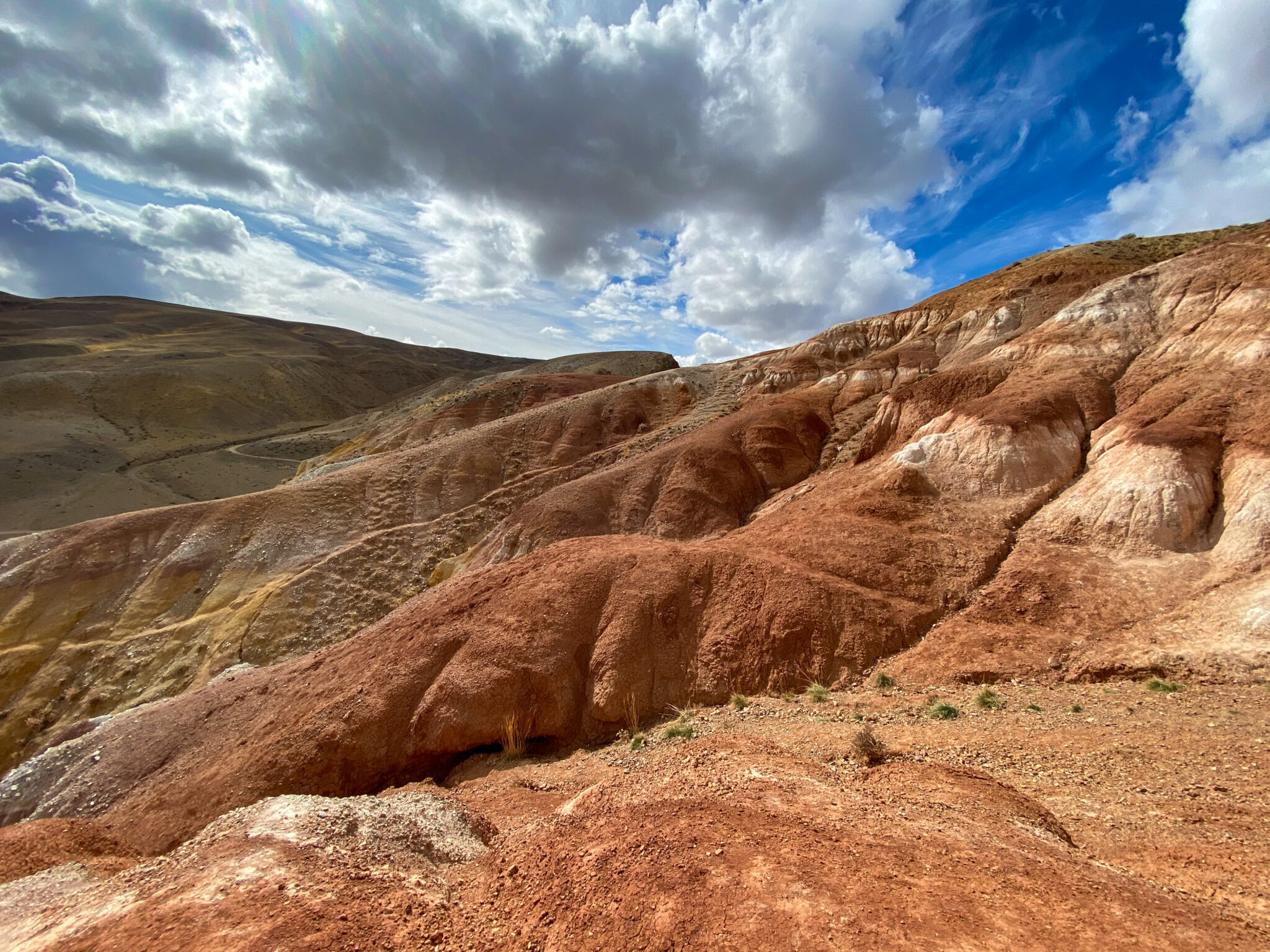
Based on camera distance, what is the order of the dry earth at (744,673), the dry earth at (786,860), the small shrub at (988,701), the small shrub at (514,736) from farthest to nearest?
1. the small shrub at (514,736)
2. the small shrub at (988,701)
3. the dry earth at (744,673)
4. the dry earth at (786,860)

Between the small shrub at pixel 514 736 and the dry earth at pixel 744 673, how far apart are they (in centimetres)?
9

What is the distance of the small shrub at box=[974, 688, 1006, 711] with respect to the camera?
10664mm

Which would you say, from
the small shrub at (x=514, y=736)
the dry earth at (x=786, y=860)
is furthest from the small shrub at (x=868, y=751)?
the small shrub at (x=514, y=736)

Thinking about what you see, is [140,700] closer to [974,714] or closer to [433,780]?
[433,780]

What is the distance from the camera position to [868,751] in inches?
350

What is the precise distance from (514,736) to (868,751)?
849 cm

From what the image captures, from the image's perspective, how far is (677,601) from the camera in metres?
15.7

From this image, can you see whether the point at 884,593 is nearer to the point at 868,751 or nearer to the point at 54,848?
the point at 868,751

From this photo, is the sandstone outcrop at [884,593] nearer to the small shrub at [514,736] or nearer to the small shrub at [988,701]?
the small shrub at [514,736]

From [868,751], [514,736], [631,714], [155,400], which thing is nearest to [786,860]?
[868,751]

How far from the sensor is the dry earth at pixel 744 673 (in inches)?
221

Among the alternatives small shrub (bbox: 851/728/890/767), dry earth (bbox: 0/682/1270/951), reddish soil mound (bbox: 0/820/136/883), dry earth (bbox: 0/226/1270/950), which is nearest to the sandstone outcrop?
dry earth (bbox: 0/226/1270/950)

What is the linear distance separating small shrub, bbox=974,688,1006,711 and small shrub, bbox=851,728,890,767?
312 cm

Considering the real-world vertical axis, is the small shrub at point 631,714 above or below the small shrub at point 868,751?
below
